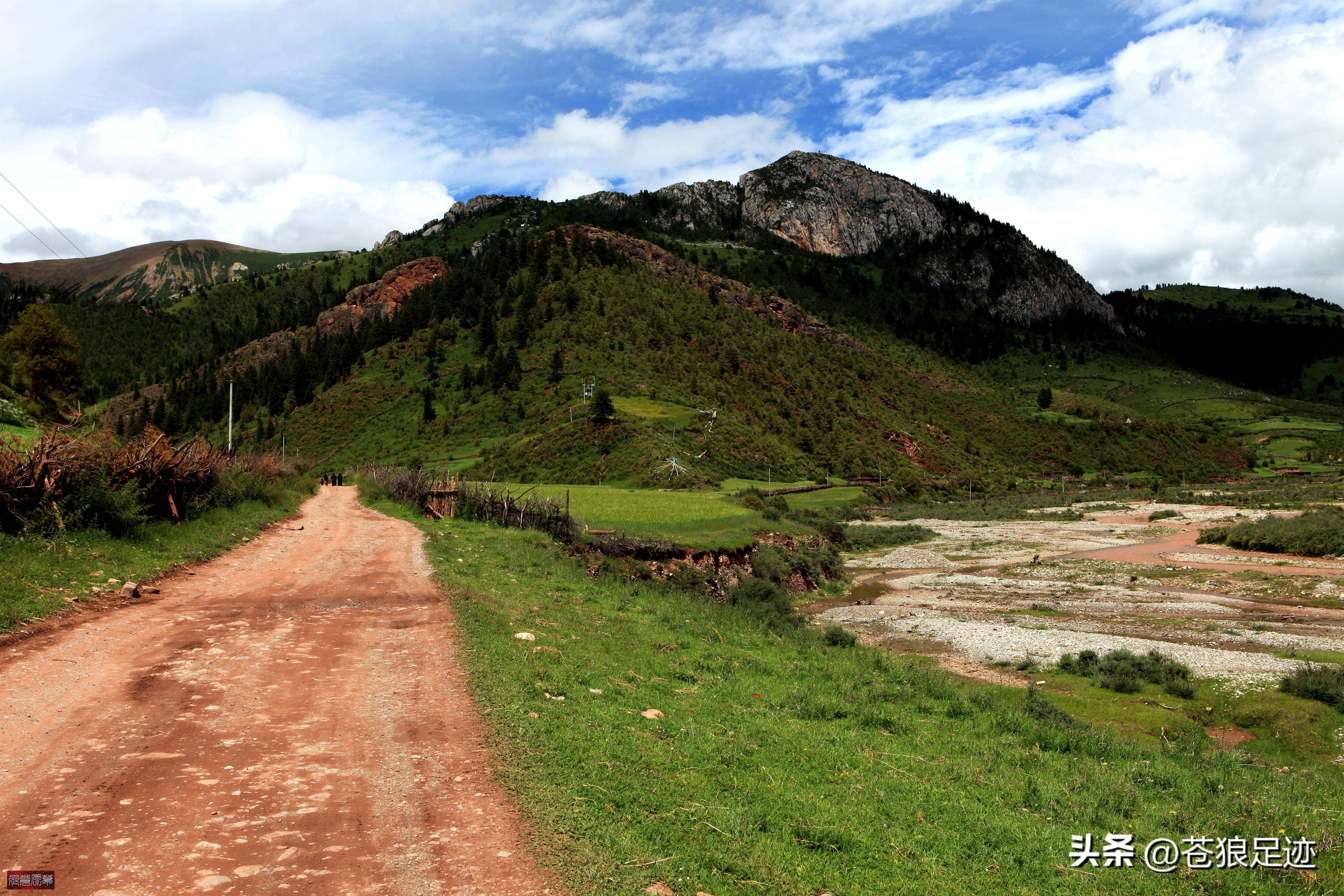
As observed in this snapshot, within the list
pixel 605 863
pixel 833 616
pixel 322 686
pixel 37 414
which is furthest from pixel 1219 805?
pixel 37 414

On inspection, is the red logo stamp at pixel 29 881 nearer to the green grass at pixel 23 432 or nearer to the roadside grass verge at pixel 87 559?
the roadside grass verge at pixel 87 559

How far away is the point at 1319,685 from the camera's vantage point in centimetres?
1374

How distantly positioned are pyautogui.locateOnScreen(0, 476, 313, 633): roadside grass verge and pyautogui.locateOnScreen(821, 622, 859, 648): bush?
55.5ft

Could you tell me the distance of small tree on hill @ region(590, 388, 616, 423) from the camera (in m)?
70.6

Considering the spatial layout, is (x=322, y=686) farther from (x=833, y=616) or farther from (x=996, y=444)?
(x=996, y=444)

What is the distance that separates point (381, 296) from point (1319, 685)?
6294 inches

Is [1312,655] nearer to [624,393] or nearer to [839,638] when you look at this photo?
[839,638]

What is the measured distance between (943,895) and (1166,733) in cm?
1056

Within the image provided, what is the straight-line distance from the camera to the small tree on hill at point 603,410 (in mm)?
70625

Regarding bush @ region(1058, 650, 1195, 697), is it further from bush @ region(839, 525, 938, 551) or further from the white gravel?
bush @ region(839, 525, 938, 551)

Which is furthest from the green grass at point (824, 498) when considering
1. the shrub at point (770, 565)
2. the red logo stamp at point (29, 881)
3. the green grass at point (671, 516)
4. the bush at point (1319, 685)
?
the red logo stamp at point (29, 881)

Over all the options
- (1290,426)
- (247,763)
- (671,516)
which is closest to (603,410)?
(671,516)

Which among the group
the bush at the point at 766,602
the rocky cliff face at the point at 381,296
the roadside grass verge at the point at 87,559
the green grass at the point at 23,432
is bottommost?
the bush at the point at 766,602

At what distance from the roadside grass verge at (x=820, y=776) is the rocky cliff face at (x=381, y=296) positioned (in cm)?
14344
